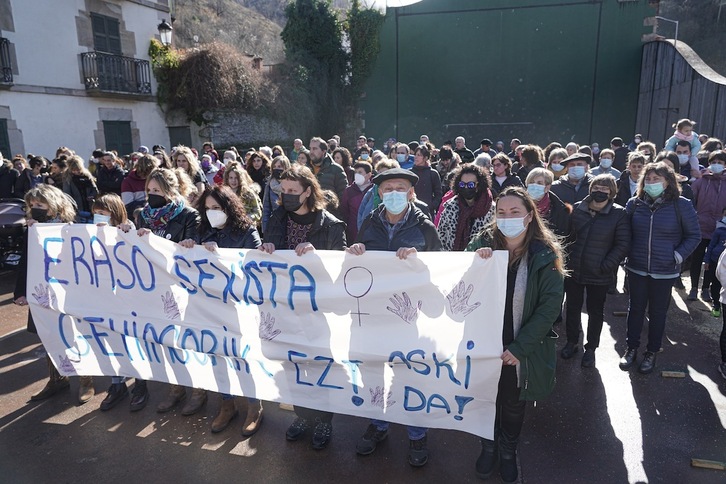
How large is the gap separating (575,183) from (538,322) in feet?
10.6

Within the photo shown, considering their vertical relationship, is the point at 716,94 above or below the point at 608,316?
above

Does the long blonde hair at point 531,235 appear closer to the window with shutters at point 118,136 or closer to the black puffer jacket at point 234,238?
the black puffer jacket at point 234,238

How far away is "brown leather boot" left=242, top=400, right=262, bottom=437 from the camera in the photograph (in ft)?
11.8

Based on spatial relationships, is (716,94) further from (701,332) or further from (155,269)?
(155,269)

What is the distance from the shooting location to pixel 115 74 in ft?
50.9

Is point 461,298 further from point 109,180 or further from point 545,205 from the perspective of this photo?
point 109,180

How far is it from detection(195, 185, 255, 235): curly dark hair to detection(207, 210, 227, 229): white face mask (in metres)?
0.03

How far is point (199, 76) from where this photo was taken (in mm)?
16797

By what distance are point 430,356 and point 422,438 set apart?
58cm

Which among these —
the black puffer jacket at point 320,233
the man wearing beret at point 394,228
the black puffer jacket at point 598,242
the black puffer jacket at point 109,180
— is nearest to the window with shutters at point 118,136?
the black puffer jacket at point 109,180

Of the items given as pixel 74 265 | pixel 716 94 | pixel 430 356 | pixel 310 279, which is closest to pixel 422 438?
pixel 430 356

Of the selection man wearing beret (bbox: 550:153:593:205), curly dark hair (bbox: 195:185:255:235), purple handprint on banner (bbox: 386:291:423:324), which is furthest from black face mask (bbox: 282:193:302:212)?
man wearing beret (bbox: 550:153:593:205)

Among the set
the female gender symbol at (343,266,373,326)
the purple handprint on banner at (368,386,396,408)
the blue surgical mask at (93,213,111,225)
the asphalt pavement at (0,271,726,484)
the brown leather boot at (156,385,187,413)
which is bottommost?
the asphalt pavement at (0,271,726,484)

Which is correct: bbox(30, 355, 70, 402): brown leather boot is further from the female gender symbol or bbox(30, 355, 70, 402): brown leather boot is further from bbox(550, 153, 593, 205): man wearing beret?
bbox(550, 153, 593, 205): man wearing beret
